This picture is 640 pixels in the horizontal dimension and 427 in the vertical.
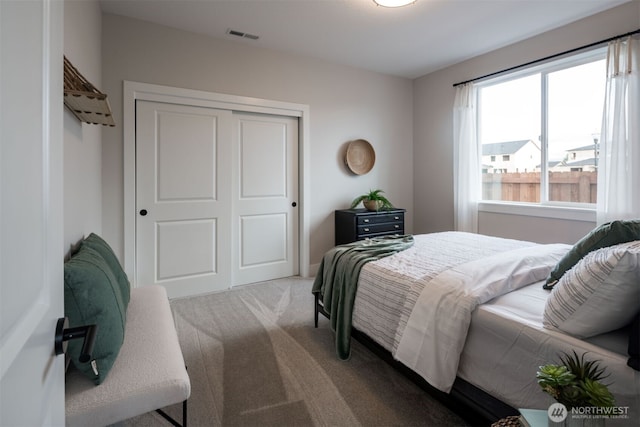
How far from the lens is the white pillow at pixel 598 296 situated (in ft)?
3.66

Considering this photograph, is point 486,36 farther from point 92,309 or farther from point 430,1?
point 92,309

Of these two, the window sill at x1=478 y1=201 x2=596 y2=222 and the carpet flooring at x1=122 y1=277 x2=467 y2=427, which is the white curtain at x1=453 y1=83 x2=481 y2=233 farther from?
the carpet flooring at x1=122 y1=277 x2=467 y2=427

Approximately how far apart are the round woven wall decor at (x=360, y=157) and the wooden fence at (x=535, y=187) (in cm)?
149

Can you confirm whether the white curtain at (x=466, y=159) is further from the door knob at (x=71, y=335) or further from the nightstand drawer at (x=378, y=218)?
the door knob at (x=71, y=335)

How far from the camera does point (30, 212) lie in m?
0.56

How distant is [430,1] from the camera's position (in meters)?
2.91

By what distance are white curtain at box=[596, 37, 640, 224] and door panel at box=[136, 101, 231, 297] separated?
12.0ft

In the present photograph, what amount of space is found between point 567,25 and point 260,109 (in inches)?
128

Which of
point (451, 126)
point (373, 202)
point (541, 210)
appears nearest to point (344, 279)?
point (373, 202)

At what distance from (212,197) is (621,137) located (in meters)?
3.89

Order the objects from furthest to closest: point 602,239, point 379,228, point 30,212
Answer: point 379,228, point 602,239, point 30,212

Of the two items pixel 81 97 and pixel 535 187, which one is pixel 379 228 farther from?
pixel 81 97

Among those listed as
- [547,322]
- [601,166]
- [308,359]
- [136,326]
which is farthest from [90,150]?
[601,166]

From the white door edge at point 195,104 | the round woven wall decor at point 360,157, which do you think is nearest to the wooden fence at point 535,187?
the round woven wall decor at point 360,157
